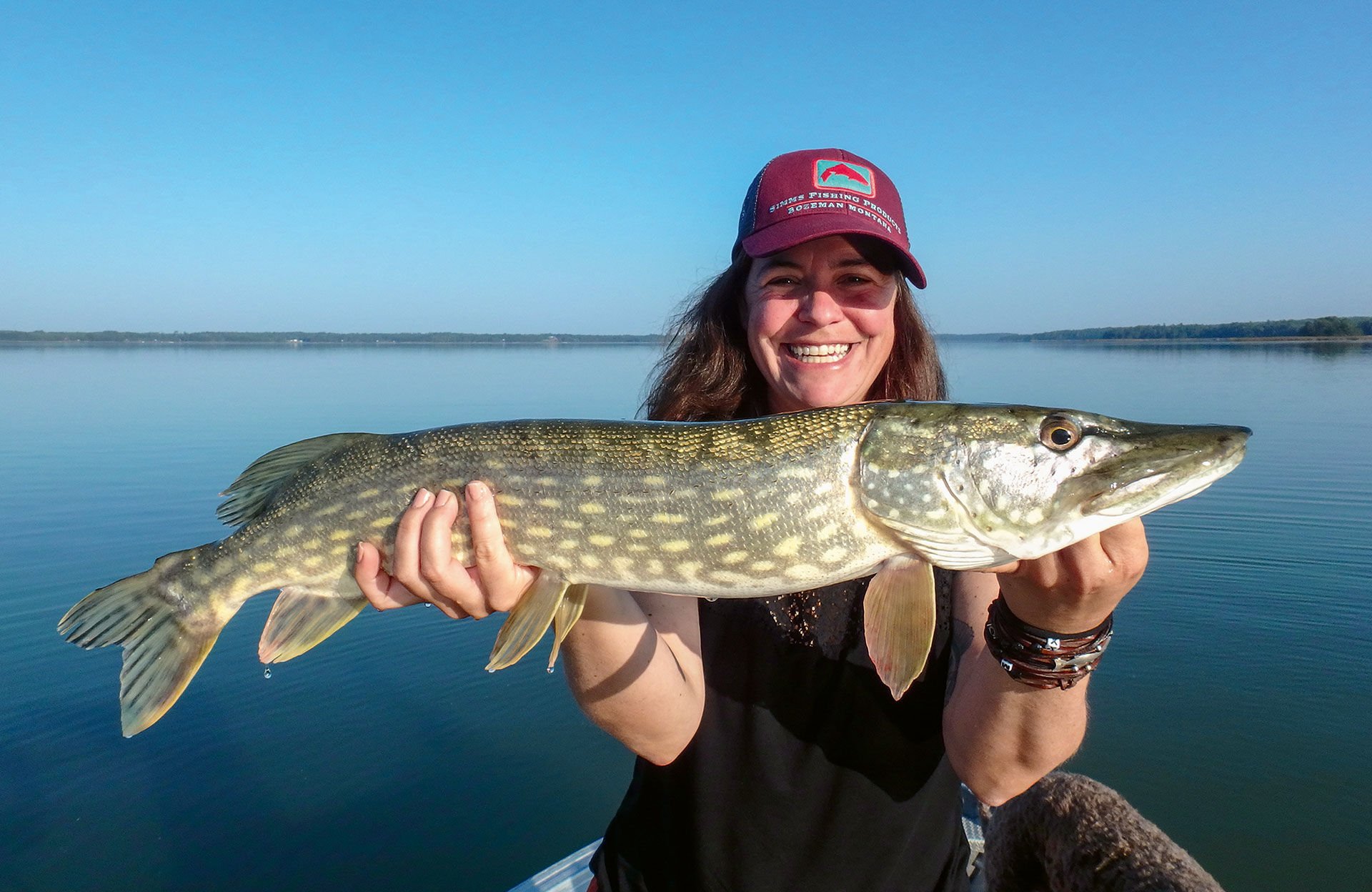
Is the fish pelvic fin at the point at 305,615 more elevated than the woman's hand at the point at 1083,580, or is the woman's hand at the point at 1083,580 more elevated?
the woman's hand at the point at 1083,580

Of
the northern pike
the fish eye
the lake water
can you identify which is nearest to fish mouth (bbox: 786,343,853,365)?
the northern pike

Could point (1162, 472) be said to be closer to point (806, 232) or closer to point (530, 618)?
point (806, 232)

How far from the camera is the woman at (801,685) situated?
2107 millimetres

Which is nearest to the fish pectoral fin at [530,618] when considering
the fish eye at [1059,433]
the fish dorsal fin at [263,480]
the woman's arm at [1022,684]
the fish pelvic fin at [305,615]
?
the fish pelvic fin at [305,615]

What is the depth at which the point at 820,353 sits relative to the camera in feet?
8.16

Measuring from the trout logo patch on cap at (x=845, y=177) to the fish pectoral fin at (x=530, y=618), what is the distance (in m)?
1.48

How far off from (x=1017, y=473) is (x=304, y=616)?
213 centimetres

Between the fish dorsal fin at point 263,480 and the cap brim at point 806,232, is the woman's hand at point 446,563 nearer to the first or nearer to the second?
the fish dorsal fin at point 263,480

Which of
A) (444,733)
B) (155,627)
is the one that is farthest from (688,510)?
(444,733)

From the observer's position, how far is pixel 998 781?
210 cm

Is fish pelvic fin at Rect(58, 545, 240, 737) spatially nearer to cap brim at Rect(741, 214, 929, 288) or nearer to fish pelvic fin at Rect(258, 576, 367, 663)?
fish pelvic fin at Rect(258, 576, 367, 663)

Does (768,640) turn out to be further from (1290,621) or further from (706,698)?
(1290,621)

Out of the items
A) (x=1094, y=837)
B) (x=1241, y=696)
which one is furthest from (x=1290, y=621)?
(x=1094, y=837)

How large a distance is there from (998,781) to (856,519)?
31.5 inches
